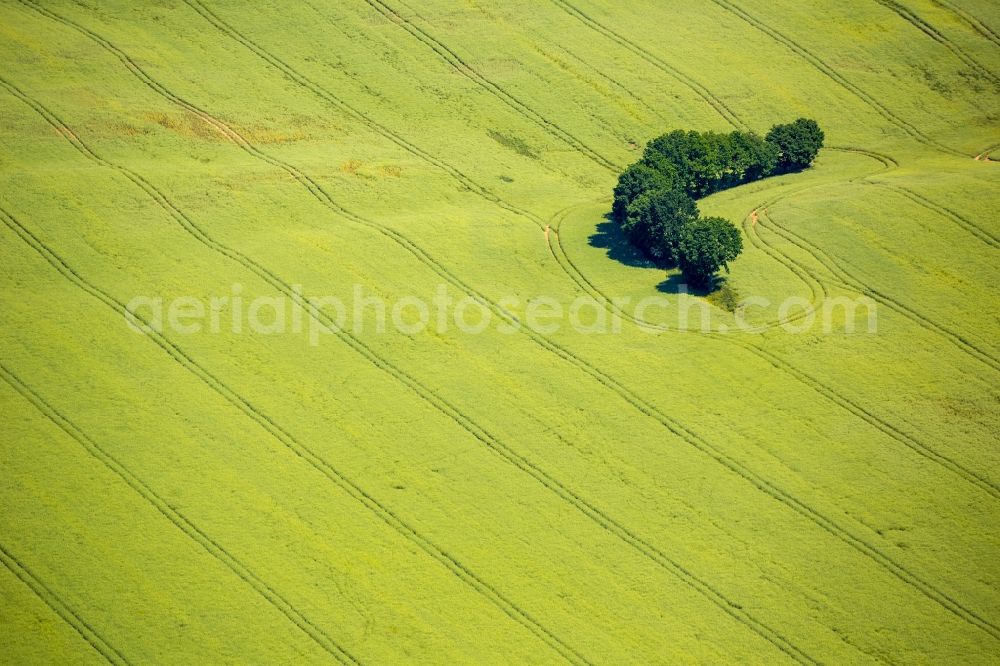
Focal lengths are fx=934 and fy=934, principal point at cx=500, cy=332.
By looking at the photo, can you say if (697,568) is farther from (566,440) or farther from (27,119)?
(27,119)

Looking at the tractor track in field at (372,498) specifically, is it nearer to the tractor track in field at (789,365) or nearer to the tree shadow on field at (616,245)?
the tractor track in field at (789,365)

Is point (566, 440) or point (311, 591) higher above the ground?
point (566, 440)

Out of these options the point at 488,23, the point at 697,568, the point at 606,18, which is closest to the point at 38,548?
the point at 697,568

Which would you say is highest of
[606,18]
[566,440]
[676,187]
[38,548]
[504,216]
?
[606,18]

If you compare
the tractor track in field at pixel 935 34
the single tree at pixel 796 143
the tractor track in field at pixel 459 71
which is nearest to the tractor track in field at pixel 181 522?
the tractor track in field at pixel 459 71

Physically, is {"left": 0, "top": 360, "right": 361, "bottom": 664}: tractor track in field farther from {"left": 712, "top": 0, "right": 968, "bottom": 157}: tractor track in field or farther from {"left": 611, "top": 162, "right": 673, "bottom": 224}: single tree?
{"left": 712, "top": 0, "right": 968, "bottom": 157}: tractor track in field

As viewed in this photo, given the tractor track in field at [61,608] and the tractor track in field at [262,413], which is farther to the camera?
the tractor track in field at [262,413]
